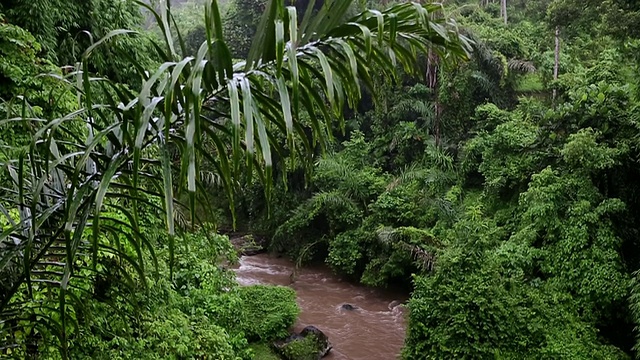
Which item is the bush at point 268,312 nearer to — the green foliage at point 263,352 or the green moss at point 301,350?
the green foliage at point 263,352

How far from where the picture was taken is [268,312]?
26.9ft

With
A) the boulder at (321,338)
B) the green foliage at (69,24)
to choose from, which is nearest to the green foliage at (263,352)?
the boulder at (321,338)

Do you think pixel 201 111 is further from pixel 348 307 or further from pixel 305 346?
pixel 348 307

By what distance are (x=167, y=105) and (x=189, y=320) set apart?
148 inches

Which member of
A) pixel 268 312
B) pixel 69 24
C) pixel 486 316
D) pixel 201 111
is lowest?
pixel 268 312

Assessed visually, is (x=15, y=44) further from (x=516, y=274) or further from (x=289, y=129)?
(x=516, y=274)

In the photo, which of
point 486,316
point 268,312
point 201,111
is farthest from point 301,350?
point 201,111

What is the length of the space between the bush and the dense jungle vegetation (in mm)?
53

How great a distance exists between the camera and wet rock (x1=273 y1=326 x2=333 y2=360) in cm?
747

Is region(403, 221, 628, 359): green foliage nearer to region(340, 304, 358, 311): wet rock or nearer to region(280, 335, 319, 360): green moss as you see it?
region(280, 335, 319, 360): green moss

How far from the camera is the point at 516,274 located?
283 inches

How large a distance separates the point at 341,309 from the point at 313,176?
3001 mm

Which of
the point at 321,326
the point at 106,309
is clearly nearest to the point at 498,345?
the point at 321,326

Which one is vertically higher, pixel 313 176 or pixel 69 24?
pixel 69 24
